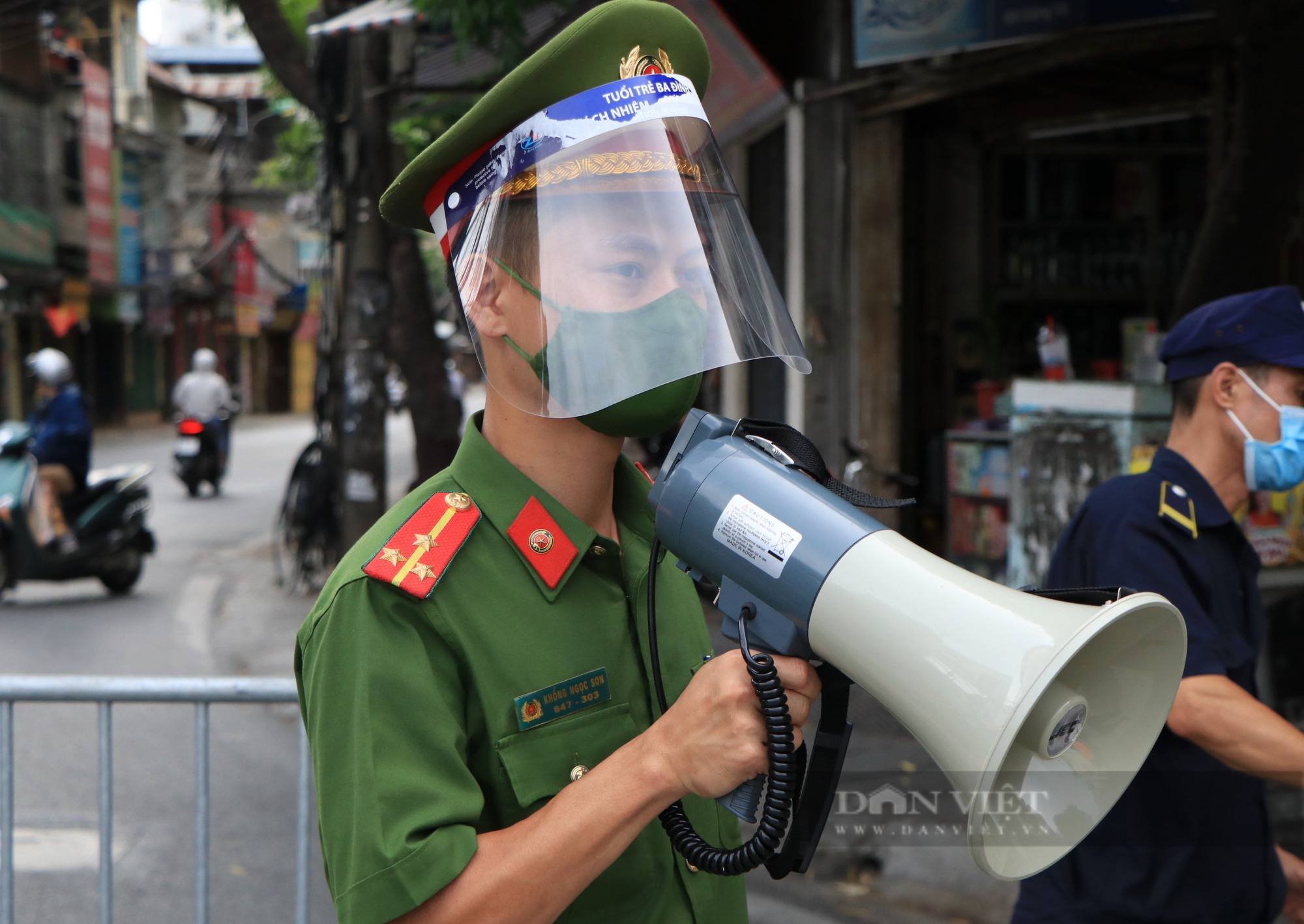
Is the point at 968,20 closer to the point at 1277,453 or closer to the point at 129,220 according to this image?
the point at 1277,453

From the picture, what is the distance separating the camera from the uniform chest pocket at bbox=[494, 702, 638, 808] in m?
1.21

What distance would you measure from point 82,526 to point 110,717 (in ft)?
21.6

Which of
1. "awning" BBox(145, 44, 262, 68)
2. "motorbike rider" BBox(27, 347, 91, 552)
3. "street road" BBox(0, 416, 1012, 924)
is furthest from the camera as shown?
"awning" BBox(145, 44, 262, 68)

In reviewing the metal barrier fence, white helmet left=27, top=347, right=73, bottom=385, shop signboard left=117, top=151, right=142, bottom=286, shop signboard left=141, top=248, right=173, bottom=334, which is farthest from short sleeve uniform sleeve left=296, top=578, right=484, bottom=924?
shop signboard left=141, top=248, right=173, bottom=334

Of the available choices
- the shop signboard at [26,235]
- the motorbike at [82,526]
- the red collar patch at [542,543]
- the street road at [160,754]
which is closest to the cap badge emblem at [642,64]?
the red collar patch at [542,543]

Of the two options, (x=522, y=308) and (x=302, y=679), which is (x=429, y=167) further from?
(x=302, y=679)

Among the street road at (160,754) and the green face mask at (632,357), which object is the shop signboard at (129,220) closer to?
the street road at (160,754)

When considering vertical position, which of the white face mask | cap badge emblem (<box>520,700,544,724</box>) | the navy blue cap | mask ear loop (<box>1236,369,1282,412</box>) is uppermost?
the navy blue cap

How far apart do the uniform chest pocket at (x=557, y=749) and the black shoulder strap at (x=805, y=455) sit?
0.35 meters

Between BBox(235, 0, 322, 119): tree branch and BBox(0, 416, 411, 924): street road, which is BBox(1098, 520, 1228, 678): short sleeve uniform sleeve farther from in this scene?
BBox(235, 0, 322, 119): tree branch

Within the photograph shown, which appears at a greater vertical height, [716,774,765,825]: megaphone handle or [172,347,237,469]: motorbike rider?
[716,774,765,825]: megaphone handle

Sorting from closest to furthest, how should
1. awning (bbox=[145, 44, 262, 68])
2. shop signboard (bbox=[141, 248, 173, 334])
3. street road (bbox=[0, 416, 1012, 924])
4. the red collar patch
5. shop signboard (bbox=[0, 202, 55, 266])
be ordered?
1. the red collar patch
2. street road (bbox=[0, 416, 1012, 924])
3. shop signboard (bbox=[0, 202, 55, 266])
4. shop signboard (bbox=[141, 248, 173, 334])
5. awning (bbox=[145, 44, 262, 68])

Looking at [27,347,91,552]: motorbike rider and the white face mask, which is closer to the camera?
the white face mask

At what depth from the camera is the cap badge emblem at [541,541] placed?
1294mm
